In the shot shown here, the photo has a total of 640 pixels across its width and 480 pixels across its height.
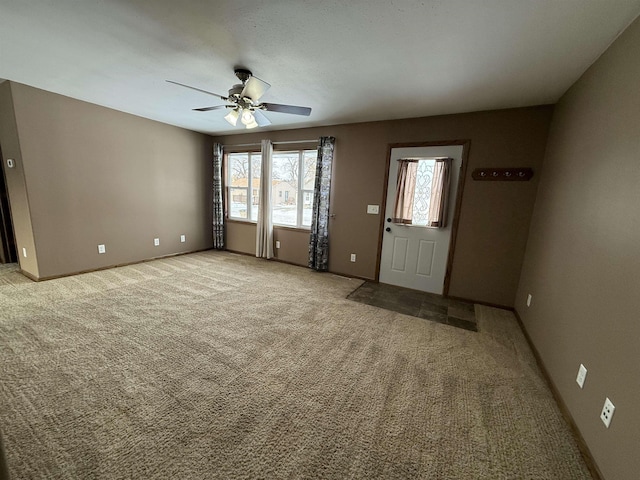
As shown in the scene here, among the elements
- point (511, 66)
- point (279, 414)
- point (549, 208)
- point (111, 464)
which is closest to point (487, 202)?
point (549, 208)

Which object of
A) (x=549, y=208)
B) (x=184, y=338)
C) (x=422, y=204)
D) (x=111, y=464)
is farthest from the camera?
(x=422, y=204)

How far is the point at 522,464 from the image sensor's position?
1304mm

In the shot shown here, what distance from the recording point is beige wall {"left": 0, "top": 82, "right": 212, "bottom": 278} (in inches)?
Result: 123

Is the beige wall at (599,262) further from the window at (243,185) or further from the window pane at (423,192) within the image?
the window at (243,185)

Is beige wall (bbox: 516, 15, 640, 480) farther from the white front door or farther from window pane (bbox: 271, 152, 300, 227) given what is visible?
window pane (bbox: 271, 152, 300, 227)

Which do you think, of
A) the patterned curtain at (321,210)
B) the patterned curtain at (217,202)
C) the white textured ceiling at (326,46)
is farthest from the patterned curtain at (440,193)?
the patterned curtain at (217,202)

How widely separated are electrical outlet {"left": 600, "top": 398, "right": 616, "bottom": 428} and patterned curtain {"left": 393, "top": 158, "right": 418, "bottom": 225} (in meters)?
2.55

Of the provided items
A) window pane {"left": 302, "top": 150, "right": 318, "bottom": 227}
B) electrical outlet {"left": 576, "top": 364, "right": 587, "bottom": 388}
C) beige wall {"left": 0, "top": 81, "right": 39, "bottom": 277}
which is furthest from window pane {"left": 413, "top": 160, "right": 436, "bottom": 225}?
beige wall {"left": 0, "top": 81, "right": 39, "bottom": 277}

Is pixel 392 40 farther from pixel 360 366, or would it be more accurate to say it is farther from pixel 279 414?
pixel 279 414

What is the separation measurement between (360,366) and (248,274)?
2.57m

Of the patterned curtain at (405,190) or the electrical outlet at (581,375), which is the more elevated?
the patterned curtain at (405,190)

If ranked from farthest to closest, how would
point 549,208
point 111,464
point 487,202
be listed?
point 487,202, point 549,208, point 111,464

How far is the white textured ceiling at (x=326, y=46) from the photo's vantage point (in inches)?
59.9

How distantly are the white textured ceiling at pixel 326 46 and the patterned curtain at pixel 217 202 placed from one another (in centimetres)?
211
